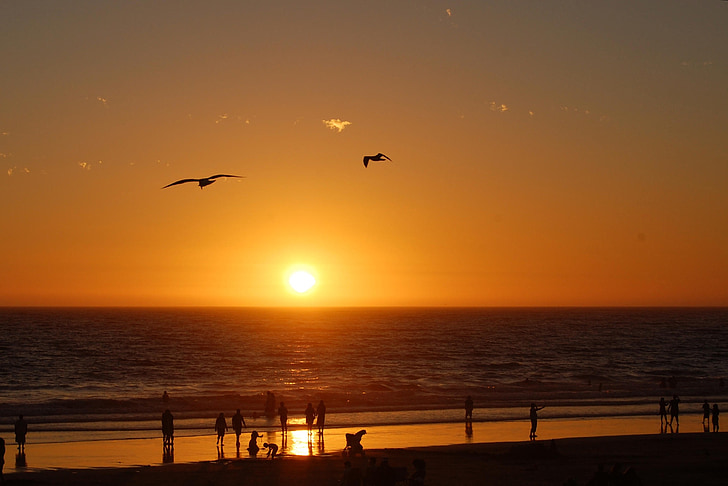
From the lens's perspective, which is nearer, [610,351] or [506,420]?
[506,420]

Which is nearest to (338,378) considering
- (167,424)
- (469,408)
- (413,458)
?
(469,408)

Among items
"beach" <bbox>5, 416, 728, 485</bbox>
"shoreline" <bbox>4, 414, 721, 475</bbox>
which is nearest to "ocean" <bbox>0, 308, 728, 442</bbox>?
"shoreline" <bbox>4, 414, 721, 475</bbox>

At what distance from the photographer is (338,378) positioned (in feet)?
224

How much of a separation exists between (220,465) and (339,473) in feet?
11.8

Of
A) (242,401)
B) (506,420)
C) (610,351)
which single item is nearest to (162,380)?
(242,401)

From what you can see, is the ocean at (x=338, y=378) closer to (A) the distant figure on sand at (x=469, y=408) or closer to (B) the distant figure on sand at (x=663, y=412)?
(A) the distant figure on sand at (x=469, y=408)

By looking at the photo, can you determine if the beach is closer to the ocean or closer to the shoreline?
the shoreline

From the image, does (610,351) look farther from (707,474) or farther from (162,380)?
(707,474)

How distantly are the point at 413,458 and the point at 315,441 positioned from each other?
6289mm

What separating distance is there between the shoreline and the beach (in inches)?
1.5

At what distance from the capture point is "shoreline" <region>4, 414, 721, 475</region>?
24.3 m

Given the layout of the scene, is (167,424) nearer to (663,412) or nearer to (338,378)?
(663,412)

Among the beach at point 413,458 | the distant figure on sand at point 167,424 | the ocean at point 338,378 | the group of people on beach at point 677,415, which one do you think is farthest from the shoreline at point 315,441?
the ocean at point 338,378

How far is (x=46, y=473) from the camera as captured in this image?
70.3ft
